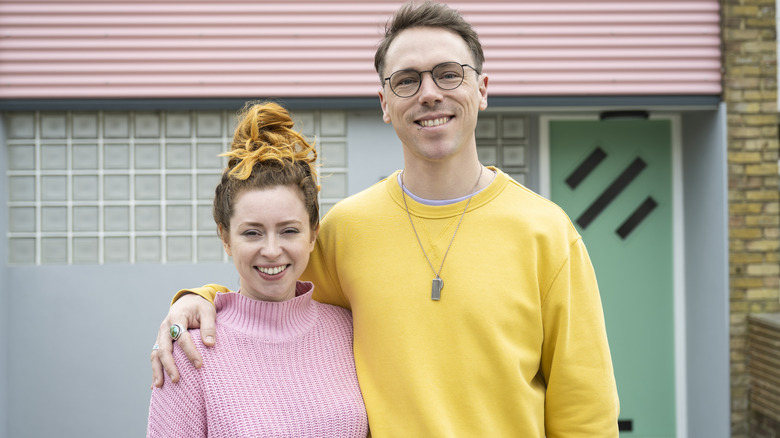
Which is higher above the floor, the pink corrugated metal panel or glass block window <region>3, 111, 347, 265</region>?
the pink corrugated metal panel

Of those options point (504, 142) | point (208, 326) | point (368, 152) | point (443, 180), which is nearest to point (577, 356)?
point (443, 180)

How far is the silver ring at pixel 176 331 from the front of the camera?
1754 millimetres

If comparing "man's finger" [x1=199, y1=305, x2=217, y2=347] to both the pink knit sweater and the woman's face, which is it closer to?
the pink knit sweater

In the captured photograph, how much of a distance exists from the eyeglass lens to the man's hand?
0.89m

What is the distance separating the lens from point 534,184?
5.36 metres

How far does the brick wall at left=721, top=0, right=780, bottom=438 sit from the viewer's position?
4.93 m

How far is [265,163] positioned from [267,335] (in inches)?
20.6

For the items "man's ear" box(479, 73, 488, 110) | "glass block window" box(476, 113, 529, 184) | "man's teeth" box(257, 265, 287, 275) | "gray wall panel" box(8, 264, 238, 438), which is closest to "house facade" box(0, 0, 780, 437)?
"gray wall panel" box(8, 264, 238, 438)


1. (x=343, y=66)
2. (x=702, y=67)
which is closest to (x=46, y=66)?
(x=343, y=66)

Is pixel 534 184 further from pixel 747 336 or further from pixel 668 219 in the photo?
pixel 747 336

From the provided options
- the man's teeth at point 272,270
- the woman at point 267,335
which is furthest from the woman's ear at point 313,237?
the man's teeth at point 272,270

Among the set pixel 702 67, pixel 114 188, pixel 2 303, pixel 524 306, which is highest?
pixel 702 67

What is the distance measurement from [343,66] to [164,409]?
3648mm

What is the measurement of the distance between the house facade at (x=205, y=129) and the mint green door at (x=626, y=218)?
39 centimetres
